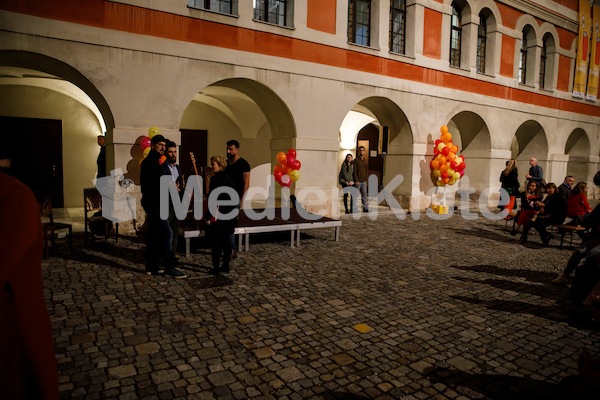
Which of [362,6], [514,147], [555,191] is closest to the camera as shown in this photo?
[555,191]

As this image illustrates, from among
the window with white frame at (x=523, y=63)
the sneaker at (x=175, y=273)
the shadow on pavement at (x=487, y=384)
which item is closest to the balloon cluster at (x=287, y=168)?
the sneaker at (x=175, y=273)

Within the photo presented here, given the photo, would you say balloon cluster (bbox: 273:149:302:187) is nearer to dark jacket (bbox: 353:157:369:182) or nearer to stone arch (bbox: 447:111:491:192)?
dark jacket (bbox: 353:157:369:182)

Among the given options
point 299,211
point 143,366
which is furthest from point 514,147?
point 143,366

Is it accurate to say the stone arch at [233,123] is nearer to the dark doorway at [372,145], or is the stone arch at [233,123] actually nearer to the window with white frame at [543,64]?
the dark doorway at [372,145]

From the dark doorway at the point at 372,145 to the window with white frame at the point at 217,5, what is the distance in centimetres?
1073

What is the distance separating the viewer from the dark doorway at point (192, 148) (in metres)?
14.8

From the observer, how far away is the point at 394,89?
12.3m

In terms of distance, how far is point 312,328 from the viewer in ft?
13.7

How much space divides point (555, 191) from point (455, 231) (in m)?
2.34

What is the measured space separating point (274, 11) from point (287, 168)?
4.31 m

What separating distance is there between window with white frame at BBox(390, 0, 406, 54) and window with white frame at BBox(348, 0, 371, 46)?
1017mm

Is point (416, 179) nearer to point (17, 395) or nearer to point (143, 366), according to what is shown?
point (143, 366)

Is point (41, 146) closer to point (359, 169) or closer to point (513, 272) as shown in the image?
point (359, 169)

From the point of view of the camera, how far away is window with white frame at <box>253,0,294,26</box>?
10.5m
